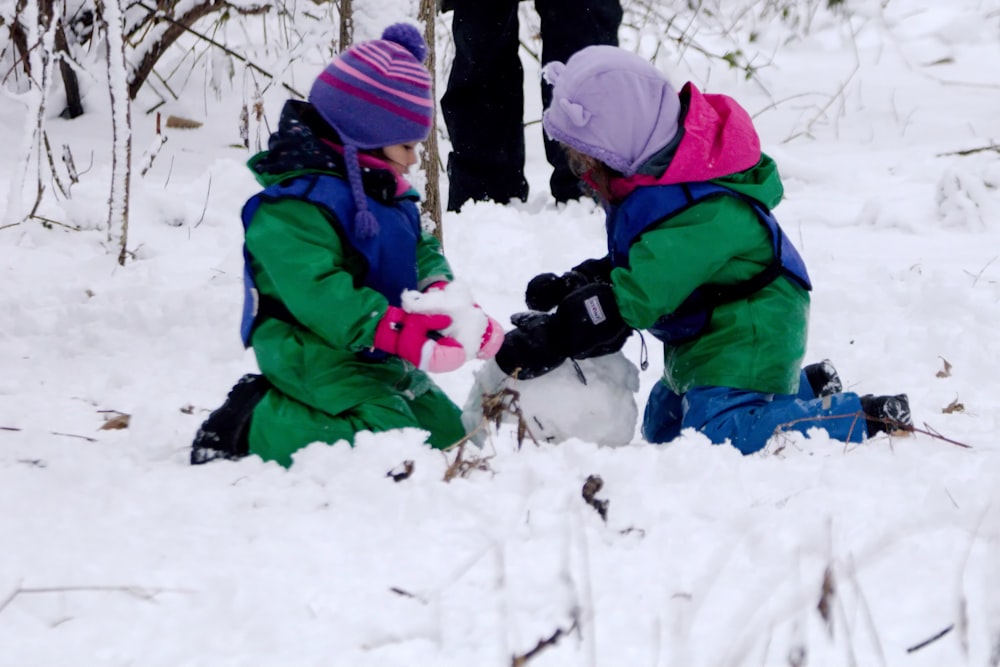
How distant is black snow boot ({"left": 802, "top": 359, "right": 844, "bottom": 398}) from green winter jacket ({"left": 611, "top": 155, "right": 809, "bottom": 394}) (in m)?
0.19

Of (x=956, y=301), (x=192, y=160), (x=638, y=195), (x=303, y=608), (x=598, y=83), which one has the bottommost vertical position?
(x=192, y=160)

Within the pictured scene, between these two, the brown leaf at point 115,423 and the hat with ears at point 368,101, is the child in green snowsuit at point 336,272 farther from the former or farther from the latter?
the brown leaf at point 115,423

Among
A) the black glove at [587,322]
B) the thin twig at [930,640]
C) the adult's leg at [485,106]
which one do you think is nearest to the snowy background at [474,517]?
the thin twig at [930,640]

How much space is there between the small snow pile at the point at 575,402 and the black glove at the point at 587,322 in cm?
6

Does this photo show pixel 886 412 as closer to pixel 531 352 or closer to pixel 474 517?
pixel 531 352

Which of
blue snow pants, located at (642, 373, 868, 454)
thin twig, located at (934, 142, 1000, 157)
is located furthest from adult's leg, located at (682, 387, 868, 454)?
thin twig, located at (934, 142, 1000, 157)

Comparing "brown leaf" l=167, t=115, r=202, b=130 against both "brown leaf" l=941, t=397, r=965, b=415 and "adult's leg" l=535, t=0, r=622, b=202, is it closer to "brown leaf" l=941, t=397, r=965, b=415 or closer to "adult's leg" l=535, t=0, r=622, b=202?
"adult's leg" l=535, t=0, r=622, b=202

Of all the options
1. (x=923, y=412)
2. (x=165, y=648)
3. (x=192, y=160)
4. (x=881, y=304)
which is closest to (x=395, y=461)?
Answer: (x=165, y=648)

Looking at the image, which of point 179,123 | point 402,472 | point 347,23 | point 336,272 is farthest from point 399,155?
point 179,123

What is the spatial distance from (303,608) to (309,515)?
34cm

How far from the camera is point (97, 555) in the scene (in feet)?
5.09

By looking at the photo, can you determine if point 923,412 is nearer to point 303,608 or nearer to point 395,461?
point 395,461

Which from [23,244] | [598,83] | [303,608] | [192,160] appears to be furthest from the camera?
[192,160]

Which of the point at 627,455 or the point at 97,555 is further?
the point at 627,455
